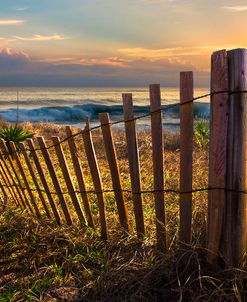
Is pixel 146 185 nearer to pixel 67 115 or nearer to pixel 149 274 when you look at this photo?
pixel 149 274

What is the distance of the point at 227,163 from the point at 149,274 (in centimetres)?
95

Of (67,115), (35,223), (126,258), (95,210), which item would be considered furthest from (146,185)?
(67,115)

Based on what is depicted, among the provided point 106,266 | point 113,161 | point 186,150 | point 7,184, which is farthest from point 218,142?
point 7,184

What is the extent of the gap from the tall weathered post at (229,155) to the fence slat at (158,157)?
0.53m

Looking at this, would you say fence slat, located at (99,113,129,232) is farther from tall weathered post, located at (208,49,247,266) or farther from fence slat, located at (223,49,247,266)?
fence slat, located at (223,49,247,266)

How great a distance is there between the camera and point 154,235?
13.5ft

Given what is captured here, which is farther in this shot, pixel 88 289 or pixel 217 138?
pixel 88 289

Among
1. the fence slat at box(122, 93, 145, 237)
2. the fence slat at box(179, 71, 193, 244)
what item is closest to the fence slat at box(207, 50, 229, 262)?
the fence slat at box(179, 71, 193, 244)

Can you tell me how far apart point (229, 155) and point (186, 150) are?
37 centimetres

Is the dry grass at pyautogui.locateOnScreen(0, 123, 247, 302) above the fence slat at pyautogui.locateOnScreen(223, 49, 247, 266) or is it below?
below

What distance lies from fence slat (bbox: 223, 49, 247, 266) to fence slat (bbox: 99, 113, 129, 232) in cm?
120

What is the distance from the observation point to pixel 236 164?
2.90 meters

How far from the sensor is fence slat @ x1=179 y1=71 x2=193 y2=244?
3.11 m

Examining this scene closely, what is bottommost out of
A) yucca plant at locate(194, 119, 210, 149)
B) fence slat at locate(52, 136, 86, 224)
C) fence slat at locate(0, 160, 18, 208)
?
yucca plant at locate(194, 119, 210, 149)
